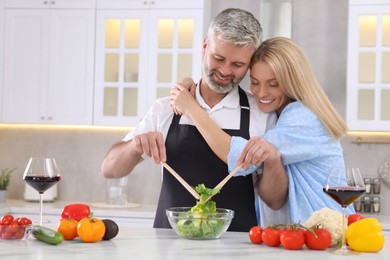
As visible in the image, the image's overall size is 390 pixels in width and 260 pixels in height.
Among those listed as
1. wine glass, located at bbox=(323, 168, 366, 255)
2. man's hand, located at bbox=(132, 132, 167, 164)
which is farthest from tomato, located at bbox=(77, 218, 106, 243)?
wine glass, located at bbox=(323, 168, 366, 255)

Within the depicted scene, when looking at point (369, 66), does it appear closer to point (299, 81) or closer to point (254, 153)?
point (299, 81)

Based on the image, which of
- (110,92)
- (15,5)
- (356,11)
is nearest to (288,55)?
(356,11)

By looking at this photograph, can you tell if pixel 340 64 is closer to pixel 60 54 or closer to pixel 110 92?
pixel 110 92

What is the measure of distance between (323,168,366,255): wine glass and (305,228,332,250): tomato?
46 millimetres

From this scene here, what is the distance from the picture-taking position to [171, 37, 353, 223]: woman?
2791 mm

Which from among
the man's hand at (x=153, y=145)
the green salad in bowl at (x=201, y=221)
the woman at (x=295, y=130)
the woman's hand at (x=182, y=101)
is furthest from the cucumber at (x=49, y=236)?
the woman's hand at (x=182, y=101)

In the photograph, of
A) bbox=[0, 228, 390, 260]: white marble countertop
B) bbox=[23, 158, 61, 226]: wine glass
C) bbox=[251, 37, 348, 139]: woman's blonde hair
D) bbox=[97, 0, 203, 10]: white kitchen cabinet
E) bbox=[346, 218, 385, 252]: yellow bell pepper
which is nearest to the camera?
bbox=[0, 228, 390, 260]: white marble countertop

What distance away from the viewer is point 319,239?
227 cm

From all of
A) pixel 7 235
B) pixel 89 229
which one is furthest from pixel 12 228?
pixel 89 229

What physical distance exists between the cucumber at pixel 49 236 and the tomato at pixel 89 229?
7 cm

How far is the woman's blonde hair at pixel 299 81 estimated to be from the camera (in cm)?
286

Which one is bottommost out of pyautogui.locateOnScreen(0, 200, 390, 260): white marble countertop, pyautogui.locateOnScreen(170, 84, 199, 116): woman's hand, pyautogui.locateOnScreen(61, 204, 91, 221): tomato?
pyautogui.locateOnScreen(0, 200, 390, 260): white marble countertop

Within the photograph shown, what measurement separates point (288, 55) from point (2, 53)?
326 centimetres

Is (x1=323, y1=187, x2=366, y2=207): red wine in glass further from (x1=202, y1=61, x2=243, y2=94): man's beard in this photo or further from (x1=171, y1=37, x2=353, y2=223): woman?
(x1=202, y1=61, x2=243, y2=94): man's beard
